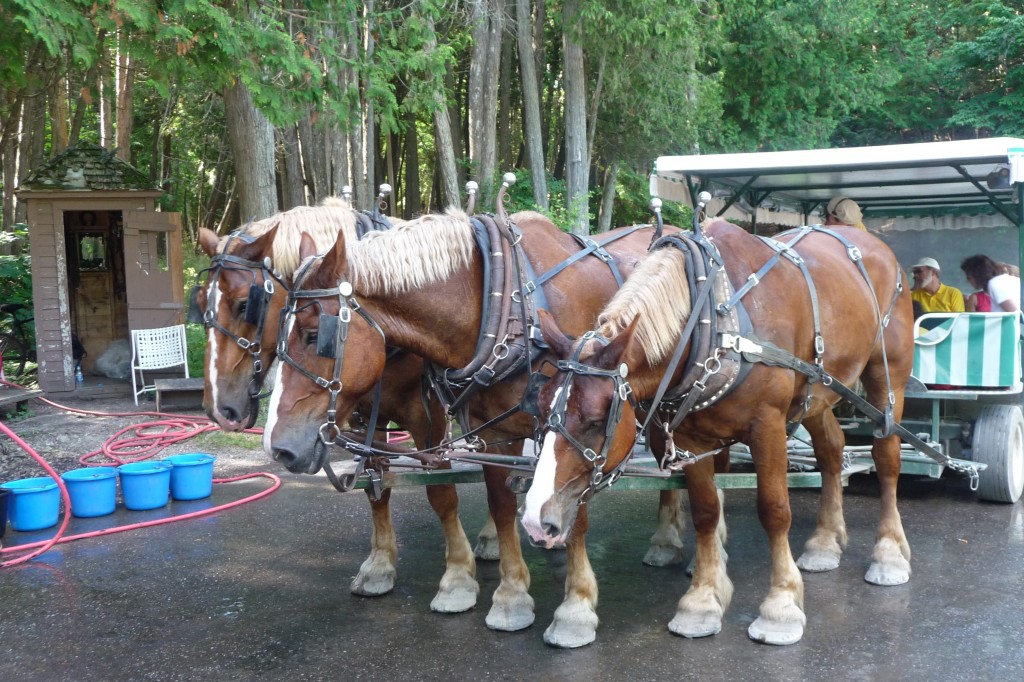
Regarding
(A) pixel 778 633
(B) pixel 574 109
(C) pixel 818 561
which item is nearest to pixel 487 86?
(B) pixel 574 109

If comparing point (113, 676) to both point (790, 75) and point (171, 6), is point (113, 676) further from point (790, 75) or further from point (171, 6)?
point (790, 75)

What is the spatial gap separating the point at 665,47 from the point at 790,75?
4497 mm

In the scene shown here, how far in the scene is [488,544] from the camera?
5258mm

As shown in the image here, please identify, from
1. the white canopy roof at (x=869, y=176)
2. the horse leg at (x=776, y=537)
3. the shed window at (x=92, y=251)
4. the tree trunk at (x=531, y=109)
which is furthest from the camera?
the tree trunk at (x=531, y=109)

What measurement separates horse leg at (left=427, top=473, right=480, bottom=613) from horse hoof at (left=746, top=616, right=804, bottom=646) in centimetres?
137

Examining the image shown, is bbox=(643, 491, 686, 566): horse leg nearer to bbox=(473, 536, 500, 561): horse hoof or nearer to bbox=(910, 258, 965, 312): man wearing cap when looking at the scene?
bbox=(473, 536, 500, 561): horse hoof

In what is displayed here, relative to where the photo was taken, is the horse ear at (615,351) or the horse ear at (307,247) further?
the horse ear at (307,247)

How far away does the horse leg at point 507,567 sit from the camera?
4027mm

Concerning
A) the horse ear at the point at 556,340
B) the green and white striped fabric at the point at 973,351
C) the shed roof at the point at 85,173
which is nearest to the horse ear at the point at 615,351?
the horse ear at the point at 556,340

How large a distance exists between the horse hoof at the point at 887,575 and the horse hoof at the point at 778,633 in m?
0.95

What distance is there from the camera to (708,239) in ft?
12.7

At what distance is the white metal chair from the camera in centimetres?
1055

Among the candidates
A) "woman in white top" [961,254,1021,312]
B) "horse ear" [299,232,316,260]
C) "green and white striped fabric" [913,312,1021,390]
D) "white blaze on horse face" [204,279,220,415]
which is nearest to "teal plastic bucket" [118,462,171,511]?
"white blaze on horse face" [204,279,220,415]

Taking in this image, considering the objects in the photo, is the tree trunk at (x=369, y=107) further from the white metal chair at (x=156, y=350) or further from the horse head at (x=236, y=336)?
the horse head at (x=236, y=336)
